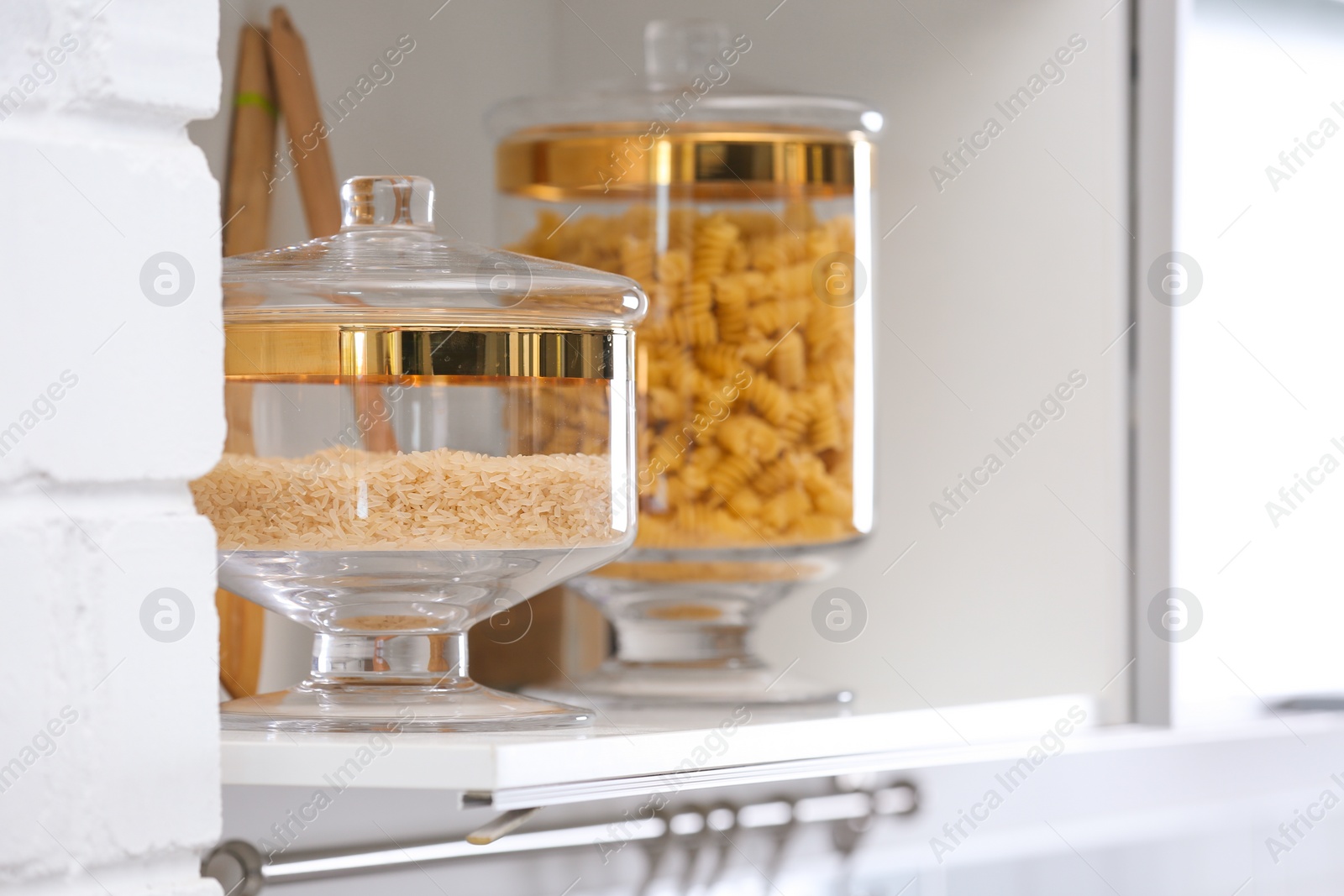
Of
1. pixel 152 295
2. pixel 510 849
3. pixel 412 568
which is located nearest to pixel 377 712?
pixel 412 568

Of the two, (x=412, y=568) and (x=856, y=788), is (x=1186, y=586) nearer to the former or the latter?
(x=856, y=788)

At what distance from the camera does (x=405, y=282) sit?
49 centimetres

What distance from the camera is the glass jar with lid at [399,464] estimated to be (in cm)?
49

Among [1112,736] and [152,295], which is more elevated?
[152,295]

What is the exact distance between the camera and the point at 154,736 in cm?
41

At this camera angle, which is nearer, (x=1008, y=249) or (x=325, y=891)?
(x=325, y=891)

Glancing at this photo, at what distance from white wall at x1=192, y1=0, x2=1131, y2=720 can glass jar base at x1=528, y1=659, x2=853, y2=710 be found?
162 millimetres

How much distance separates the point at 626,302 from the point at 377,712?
17 centimetres

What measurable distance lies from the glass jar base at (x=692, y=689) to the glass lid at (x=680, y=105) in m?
0.25

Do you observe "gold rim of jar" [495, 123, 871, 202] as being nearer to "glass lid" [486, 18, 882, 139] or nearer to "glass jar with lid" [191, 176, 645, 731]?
"glass lid" [486, 18, 882, 139]

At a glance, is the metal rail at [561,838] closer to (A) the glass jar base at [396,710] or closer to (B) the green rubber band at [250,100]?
(A) the glass jar base at [396,710]

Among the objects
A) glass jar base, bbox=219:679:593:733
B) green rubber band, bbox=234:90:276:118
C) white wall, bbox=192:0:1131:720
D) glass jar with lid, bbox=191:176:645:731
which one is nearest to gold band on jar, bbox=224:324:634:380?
glass jar with lid, bbox=191:176:645:731

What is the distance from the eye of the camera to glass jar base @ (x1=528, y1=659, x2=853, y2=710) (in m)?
0.66

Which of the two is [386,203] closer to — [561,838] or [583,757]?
[583,757]
